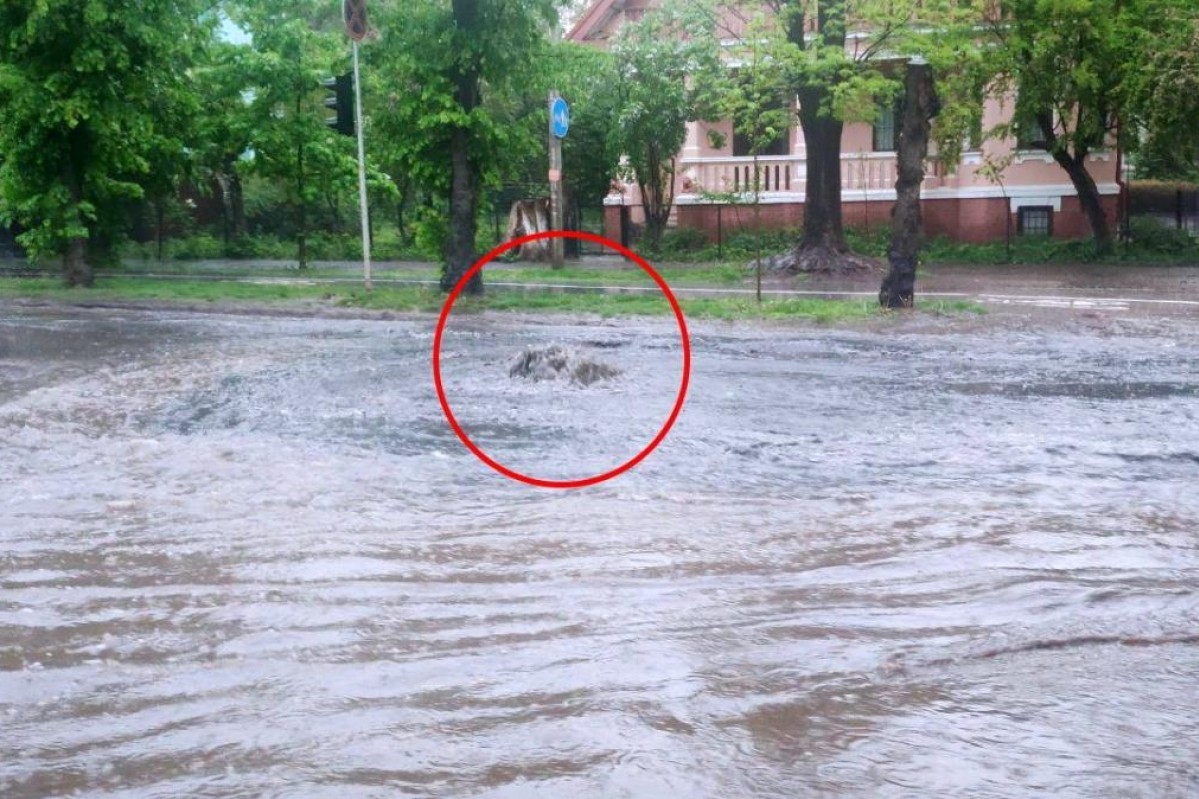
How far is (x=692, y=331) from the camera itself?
18344mm

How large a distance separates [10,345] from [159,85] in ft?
32.4

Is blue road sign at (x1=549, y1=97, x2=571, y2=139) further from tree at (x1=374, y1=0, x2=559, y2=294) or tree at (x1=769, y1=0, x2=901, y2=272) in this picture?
tree at (x1=769, y1=0, x2=901, y2=272)

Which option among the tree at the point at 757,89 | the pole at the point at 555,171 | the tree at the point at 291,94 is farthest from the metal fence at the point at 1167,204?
the tree at the point at 291,94

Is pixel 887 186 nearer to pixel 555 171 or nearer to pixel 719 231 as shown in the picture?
pixel 719 231

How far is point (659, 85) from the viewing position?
32000 mm

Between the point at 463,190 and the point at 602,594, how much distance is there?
56.2ft

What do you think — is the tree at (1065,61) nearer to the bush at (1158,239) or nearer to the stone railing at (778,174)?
the bush at (1158,239)

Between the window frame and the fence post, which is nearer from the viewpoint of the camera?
the fence post

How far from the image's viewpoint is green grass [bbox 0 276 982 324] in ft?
66.0

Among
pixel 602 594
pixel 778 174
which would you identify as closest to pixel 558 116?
pixel 778 174

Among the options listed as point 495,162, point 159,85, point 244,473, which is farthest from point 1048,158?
point 244,473

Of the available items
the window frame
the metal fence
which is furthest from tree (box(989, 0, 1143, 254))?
the window frame

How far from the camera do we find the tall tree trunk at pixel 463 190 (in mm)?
22688

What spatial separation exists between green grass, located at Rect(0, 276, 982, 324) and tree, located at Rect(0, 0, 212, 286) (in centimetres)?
132
